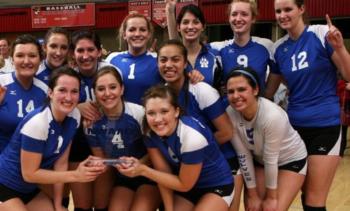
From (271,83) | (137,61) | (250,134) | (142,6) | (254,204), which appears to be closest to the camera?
(250,134)

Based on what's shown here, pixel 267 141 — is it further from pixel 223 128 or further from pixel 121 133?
pixel 121 133

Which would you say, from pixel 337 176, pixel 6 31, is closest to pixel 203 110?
pixel 337 176

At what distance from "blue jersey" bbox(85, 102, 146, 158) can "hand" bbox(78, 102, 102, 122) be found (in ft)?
0.11

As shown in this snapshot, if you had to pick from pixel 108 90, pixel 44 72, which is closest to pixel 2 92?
pixel 44 72

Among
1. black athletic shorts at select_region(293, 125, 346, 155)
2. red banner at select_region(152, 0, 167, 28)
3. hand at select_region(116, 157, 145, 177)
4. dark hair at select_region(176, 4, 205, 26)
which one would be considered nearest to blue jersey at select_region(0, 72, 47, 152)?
hand at select_region(116, 157, 145, 177)

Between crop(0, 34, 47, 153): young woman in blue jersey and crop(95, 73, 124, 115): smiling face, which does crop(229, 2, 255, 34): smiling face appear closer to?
crop(95, 73, 124, 115): smiling face

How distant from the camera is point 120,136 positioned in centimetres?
285

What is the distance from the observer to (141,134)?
112 inches

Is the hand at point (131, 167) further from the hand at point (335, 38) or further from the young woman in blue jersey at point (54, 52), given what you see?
the hand at point (335, 38)

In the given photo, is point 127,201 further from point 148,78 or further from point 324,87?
point 324,87

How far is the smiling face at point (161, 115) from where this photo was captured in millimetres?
2594

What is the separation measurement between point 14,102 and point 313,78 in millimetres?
1950

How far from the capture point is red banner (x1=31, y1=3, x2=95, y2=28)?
11688 mm

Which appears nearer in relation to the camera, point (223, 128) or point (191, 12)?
point (223, 128)
